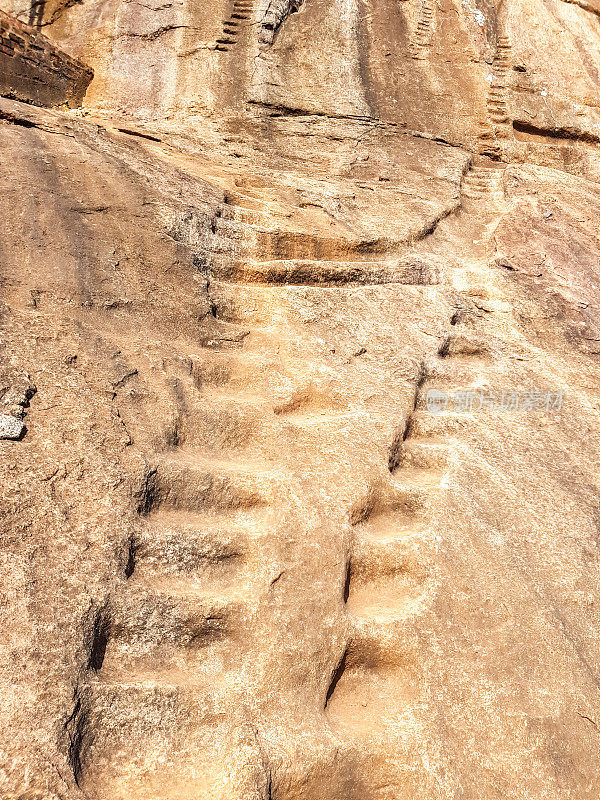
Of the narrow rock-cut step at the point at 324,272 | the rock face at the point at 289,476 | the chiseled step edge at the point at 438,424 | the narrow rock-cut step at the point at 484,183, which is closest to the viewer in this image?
the rock face at the point at 289,476

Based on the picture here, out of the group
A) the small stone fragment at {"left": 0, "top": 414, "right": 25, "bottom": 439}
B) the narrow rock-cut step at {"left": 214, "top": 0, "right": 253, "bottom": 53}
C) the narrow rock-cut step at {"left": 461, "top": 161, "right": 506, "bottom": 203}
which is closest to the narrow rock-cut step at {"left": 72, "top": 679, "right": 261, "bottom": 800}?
the small stone fragment at {"left": 0, "top": 414, "right": 25, "bottom": 439}

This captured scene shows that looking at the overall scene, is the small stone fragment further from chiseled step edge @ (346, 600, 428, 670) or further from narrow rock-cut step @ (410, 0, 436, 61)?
narrow rock-cut step @ (410, 0, 436, 61)

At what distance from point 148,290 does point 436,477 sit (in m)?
1.74

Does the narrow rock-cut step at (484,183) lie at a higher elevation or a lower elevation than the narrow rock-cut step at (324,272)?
higher

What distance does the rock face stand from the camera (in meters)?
2.10

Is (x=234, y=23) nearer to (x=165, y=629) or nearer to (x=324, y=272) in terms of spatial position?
(x=324, y=272)

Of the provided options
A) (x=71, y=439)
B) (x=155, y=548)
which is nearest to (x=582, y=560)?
(x=155, y=548)

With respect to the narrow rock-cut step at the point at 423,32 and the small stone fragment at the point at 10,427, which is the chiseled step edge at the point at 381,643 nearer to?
the small stone fragment at the point at 10,427

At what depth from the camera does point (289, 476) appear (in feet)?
9.22

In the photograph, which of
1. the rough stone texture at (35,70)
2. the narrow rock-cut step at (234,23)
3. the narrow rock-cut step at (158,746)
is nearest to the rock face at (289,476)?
the narrow rock-cut step at (158,746)

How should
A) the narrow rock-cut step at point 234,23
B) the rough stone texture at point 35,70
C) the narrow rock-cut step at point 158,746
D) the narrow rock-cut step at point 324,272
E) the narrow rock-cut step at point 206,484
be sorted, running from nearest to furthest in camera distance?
the narrow rock-cut step at point 158,746 < the narrow rock-cut step at point 206,484 < the narrow rock-cut step at point 324,272 < the rough stone texture at point 35,70 < the narrow rock-cut step at point 234,23

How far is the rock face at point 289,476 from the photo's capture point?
2104mm

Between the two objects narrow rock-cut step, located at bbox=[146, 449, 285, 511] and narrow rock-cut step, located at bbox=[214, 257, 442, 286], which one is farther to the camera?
narrow rock-cut step, located at bbox=[214, 257, 442, 286]

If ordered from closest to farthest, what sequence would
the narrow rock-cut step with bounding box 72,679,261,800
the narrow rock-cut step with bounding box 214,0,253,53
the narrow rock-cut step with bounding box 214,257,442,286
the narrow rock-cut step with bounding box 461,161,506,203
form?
the narrow rock-cut step with bounding box 72,679,261,800 < the narrow rock-cut step with bounding box 214,257,442,286 < the narrow rock-cut step with bounding box 461,161,506,203 < the narrow rock-cut step with bounding box 214,0,253,53
